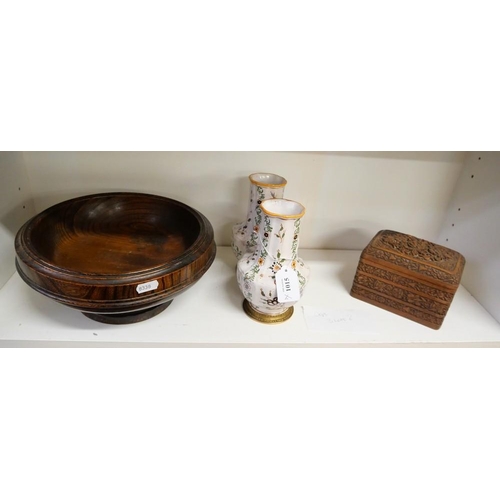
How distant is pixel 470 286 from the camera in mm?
940

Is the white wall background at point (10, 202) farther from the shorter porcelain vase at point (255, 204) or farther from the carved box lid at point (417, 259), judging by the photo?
the carved box lid at point (417, 259)

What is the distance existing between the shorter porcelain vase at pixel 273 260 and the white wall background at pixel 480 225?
0.47 meters

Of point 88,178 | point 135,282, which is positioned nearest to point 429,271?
point 135,282

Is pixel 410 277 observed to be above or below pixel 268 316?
above

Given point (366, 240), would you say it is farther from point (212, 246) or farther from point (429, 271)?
point (212, 246)

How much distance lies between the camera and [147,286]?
628mm

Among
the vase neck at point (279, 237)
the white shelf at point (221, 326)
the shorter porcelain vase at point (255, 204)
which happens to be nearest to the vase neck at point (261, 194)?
the shorter porcelain vase at point (255, 204)

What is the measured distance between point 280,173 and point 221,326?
1.44 feet

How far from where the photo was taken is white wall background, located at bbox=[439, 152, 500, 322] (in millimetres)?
843

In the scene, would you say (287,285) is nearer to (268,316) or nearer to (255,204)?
(268,316)

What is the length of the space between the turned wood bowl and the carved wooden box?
39 cm

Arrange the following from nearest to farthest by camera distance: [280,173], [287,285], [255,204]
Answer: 1. [287,285]
2. [255,204]
3. [280,173]

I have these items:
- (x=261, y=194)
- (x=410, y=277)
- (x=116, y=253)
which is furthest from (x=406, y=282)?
(x=116, y=253)

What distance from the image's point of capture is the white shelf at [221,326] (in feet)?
2.39
